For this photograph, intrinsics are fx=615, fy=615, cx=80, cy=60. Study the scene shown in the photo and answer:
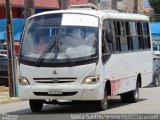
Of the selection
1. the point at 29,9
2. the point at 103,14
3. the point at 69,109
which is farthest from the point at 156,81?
the point at 103,14

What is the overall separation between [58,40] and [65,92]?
1488 mm

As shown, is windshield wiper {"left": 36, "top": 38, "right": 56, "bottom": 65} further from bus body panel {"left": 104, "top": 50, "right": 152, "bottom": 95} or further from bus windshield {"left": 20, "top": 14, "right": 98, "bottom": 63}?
bus body panel {"left": 104, "top": 50, "right": 152, "bottom": 95}

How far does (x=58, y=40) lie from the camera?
671 inches

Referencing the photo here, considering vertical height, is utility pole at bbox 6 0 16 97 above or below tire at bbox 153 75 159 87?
above

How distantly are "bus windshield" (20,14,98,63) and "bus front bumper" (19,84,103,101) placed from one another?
2.43ft

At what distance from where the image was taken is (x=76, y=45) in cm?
1695

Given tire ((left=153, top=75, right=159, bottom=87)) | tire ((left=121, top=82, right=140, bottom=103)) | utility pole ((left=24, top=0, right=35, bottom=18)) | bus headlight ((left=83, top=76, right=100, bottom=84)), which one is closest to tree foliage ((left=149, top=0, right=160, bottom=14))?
tire ((left=153, top=75, right=159, bottom=87))

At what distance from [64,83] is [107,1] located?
62325 millimetres

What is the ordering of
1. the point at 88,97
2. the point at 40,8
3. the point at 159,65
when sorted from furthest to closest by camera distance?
the point at 40,8 → the point at 159,65 → the point at 88,97

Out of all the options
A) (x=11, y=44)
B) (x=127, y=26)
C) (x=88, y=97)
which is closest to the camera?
(x=88, y=97)

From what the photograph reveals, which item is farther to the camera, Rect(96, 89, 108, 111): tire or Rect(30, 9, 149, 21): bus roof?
Rect(30, 9, 149, 21): bus roof

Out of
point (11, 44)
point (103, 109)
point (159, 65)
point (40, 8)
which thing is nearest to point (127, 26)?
point (103, 109)

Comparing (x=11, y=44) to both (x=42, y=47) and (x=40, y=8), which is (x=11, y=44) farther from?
(x=40, y=8)

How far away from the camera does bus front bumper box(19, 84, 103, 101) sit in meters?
16.6
